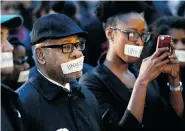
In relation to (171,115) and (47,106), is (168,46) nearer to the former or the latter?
(171,115)

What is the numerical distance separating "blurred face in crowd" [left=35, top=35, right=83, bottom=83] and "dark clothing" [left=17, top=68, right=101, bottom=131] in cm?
7

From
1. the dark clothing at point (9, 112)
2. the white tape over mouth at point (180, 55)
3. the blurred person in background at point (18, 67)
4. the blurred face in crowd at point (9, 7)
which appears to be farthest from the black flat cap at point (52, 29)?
the blurred face in crowd at point (9, 7)

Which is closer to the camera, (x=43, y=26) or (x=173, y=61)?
(x=43, y=26)

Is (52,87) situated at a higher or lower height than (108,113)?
higher

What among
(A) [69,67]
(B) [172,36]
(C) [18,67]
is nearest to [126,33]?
(B) [172,36]

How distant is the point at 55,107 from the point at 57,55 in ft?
0.99

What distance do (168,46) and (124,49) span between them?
0.31 meters

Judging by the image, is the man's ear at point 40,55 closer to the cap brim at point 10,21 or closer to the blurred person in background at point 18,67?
the cap brim at point 10,21

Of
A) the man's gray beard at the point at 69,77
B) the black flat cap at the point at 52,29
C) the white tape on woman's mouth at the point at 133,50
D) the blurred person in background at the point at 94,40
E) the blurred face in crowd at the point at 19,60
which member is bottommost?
the blurred person in background at the point at 94,40

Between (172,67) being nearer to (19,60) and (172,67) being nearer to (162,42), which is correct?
(162,42)

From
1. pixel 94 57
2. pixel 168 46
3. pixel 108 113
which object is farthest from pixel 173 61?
pixel 94 57

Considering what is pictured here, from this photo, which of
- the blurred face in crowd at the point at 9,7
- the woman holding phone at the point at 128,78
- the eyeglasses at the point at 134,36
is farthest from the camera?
the blurred face in crowd at the point at 9,7

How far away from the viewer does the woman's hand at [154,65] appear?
121 inches

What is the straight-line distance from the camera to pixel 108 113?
3072 mm
